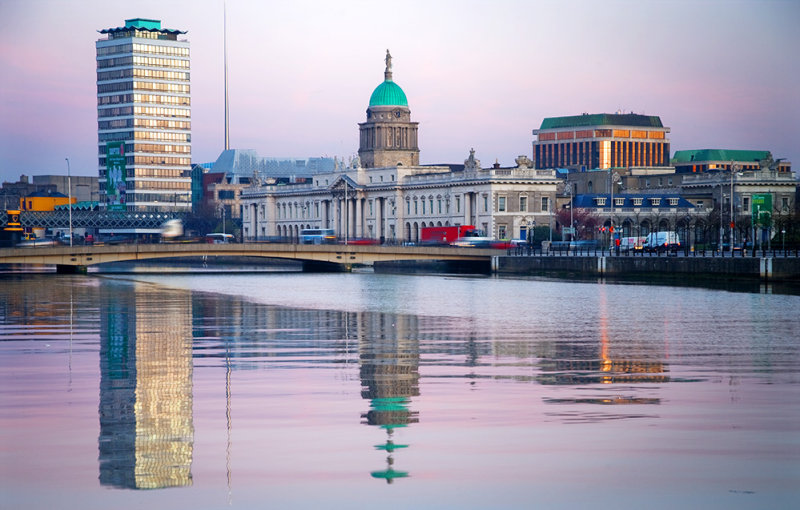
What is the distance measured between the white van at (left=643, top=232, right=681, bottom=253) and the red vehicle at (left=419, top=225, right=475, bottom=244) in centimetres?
4089

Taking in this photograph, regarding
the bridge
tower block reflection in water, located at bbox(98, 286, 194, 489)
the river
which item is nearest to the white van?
the bridge

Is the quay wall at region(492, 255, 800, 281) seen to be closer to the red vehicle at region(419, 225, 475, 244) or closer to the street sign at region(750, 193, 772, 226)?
the street sign at region(750, 193, 772, 226)

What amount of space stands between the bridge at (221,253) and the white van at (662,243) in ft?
50.9

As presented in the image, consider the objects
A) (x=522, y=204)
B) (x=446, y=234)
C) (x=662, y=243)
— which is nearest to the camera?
(x=662, y=243)

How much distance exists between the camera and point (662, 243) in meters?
128

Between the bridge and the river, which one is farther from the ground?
the bridge

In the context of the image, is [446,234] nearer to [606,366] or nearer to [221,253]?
[221,253]

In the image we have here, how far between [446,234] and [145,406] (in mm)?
150758

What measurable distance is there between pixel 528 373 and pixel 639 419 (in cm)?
831

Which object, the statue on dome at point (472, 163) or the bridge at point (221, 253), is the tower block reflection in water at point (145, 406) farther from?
the statue on dome at point (472, 163)

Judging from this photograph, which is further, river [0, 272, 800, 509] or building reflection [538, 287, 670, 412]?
building reflection [538, 287, 670, 412]

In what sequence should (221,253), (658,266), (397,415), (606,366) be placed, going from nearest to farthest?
1. (397,415)
2. (606,366)
3. (658,266)
4. (221,253)

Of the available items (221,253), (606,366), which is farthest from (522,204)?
(606,366)

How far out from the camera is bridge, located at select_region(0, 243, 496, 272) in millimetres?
115375
